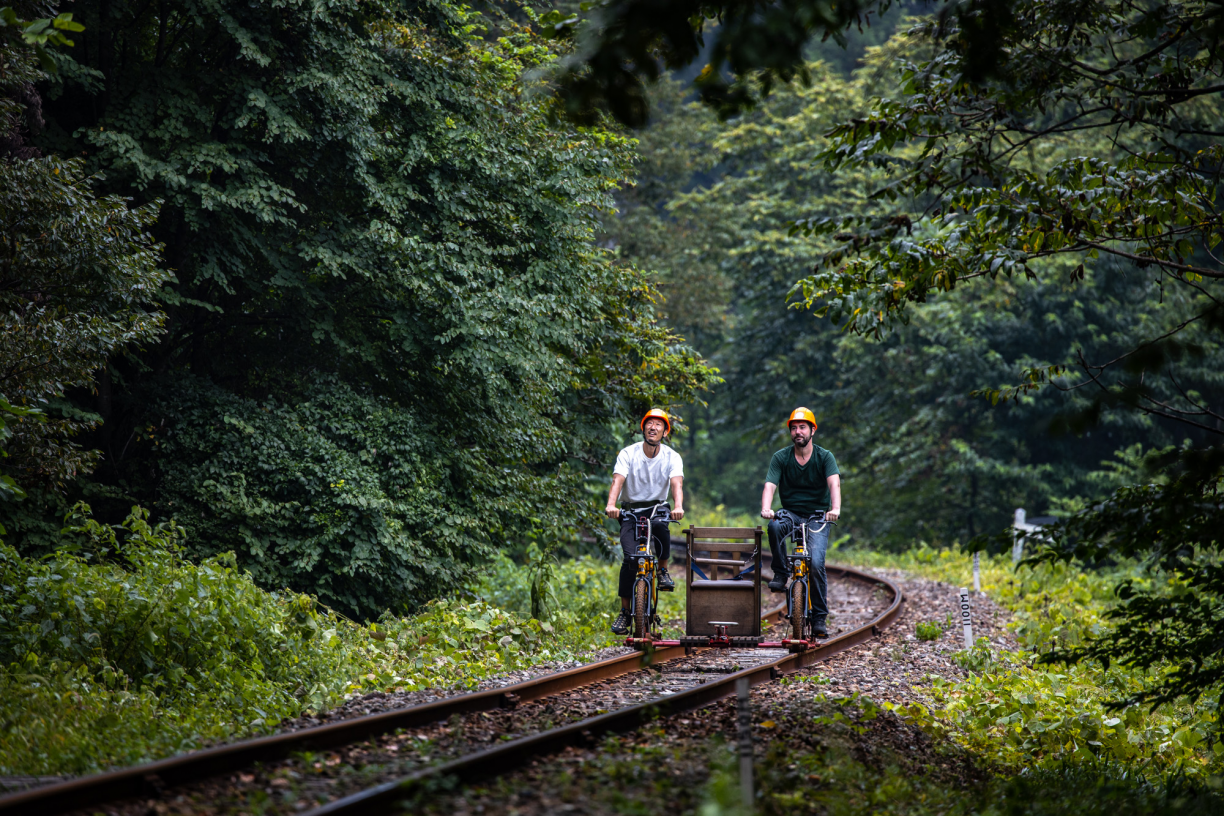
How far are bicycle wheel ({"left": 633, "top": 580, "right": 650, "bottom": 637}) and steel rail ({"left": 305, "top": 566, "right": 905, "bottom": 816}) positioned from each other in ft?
4.66

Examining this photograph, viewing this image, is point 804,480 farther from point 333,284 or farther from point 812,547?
point 333,284

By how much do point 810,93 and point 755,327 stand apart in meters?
8.69

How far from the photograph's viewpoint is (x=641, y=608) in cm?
951

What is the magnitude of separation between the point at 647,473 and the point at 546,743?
14.8 feet

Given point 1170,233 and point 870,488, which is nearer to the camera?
point 1170,233

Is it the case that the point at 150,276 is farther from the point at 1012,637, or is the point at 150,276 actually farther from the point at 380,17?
the point at 1012,637

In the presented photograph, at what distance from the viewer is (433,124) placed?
48.1ft

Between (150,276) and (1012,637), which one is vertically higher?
(150,276)

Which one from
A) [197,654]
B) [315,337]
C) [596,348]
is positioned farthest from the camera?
A: [596,348]

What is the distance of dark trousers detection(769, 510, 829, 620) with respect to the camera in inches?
367

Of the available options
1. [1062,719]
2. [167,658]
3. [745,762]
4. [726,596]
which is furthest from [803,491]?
[167,658]

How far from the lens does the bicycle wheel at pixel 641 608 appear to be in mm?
9453

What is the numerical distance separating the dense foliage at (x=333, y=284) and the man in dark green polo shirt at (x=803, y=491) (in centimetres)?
569

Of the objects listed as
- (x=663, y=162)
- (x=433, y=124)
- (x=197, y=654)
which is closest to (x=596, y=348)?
(x=433, y=124)
